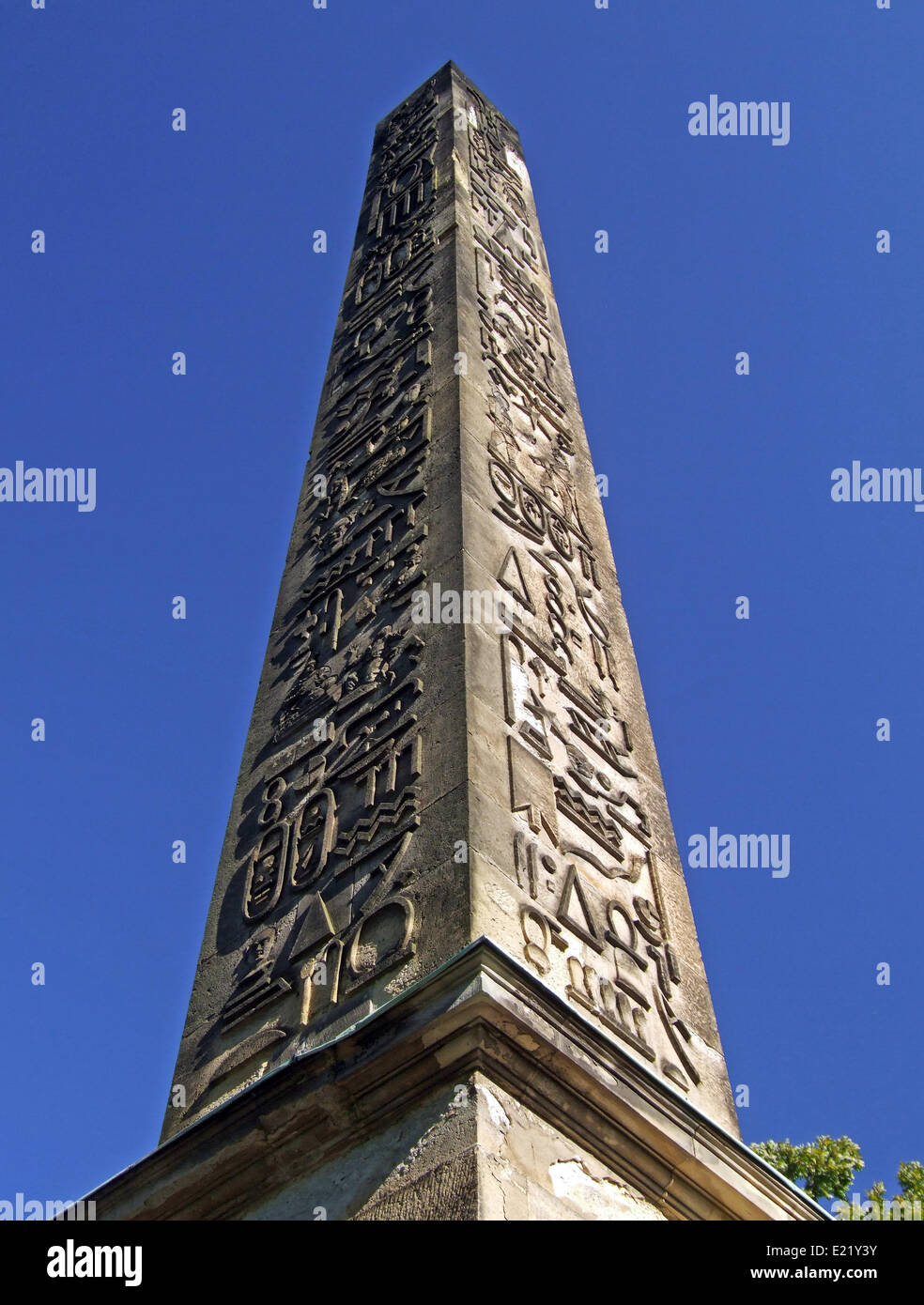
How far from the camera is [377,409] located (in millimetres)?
9516

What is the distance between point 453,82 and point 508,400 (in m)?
6.39

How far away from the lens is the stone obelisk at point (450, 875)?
15.5ft

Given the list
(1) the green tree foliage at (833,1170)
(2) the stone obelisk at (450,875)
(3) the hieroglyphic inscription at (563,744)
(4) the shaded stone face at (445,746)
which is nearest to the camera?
(2) the stone obelisk at (450,875)

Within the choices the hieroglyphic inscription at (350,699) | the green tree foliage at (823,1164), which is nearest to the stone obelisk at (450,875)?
the hieroglyphic inscription at (350,699)

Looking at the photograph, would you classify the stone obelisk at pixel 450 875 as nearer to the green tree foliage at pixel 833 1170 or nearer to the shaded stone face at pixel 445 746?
the shaded stone face at pixel 445 746

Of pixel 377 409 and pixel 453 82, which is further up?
pixel 453 82

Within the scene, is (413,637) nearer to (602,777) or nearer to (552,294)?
(602,777)

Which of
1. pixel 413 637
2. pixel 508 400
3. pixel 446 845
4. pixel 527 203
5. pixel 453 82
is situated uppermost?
pixel 453 82

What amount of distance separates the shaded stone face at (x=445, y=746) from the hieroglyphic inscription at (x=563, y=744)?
17mm

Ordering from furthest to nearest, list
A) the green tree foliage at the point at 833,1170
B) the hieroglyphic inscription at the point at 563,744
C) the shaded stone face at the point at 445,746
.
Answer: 1. the green tree foliage at the point at 833,1170
2. the hieroglyphic inscription at the point at 563,744
3. the shaded stone face at the point at 445,746

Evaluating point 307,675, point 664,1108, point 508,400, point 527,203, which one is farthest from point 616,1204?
point 527,203

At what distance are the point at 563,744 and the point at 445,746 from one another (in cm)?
95

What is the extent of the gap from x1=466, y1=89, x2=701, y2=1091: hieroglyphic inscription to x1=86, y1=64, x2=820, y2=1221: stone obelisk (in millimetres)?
19
